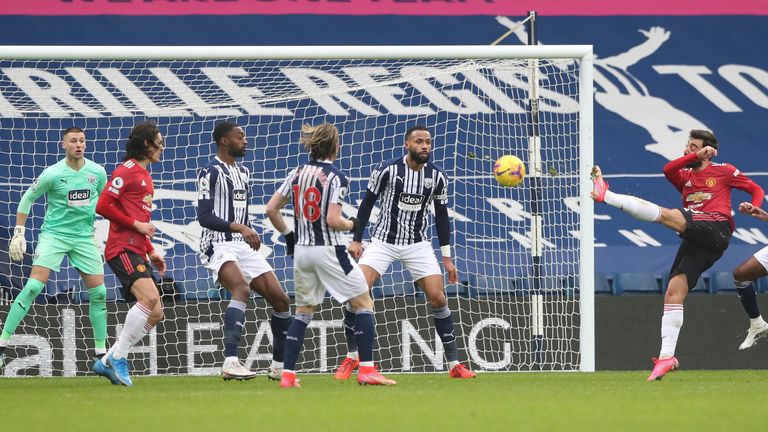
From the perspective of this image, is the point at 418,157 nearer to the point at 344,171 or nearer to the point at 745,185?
the point at 745,185

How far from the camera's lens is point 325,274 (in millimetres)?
7988

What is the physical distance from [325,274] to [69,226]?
8.24 ft

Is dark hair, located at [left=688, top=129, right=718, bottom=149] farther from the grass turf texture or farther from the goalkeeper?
the goalkeeper

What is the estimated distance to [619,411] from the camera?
6164 mm

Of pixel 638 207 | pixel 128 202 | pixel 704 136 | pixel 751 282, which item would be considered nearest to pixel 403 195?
pixel 638 207

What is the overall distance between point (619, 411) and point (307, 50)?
501cm

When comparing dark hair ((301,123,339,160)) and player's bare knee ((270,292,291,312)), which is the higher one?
dark hair ((301,123,339,160))

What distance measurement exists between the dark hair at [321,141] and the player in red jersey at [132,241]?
137 cm

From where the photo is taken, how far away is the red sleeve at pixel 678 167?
29.4ft

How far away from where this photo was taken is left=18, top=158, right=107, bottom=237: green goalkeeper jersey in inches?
362

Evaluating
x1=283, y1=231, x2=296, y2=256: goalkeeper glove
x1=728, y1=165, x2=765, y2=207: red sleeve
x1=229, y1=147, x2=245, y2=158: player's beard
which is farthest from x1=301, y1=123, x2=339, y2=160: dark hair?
x1=728, y1=165, x2=765, y2=207: red sleeve

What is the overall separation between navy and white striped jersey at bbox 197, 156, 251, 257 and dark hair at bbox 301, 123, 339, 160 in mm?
971

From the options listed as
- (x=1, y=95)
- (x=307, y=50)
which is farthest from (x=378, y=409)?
(x=1, y=95)

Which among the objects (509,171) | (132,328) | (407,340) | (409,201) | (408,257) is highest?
(509,171)
